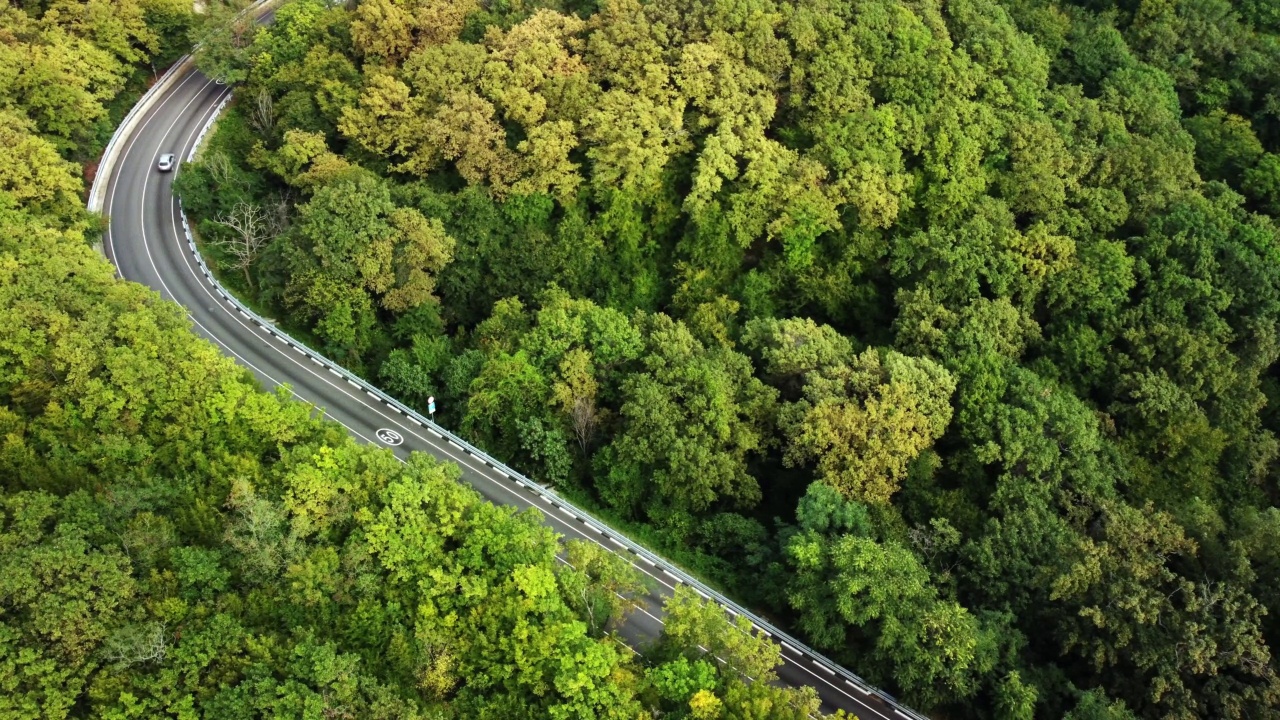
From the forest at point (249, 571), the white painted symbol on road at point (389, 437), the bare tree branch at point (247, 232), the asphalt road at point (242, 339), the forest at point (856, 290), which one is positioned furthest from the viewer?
the bare tree branch at point (247, 232)

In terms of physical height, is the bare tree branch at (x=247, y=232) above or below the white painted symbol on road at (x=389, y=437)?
above

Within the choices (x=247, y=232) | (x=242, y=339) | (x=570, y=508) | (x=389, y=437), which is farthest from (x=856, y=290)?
(x=247, y=232)

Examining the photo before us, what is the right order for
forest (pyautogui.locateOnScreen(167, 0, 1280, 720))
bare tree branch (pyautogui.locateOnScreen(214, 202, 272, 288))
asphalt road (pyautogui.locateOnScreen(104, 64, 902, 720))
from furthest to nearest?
1. bare tree branch (pyautogui.locateOnScreen(214, 202, 272, 288))
2. asphalt road (pyautogui.locateOnScreen(104, 64, 902, 720))
3. forest (pyautogui.locateOnScreen(167, 0, 1280, 720))

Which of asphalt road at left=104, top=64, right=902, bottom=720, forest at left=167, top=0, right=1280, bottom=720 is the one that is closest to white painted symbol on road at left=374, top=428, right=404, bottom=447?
asphalt road at left=104, top=64, right=902, bottom=720

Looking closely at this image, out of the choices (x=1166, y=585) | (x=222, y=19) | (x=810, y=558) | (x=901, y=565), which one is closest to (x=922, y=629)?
(x=901, y=565)

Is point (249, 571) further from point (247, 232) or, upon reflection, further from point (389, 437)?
point (247, 232)

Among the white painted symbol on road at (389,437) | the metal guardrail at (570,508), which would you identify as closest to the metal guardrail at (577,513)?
the metal guardrail at (570,508)

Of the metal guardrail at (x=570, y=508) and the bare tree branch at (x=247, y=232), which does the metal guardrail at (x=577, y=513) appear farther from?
the bare tree branch at (x=247, y=232)

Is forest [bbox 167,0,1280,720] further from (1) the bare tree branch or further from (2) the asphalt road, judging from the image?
(2) the asphalt road
